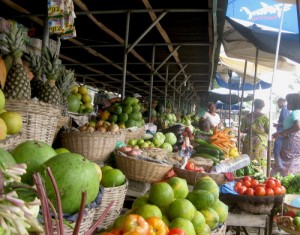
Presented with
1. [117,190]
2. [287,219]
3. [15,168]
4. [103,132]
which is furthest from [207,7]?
[15,168]

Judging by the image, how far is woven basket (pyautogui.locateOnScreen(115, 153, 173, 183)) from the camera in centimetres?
307

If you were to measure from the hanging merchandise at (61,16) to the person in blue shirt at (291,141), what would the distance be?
15.3ft

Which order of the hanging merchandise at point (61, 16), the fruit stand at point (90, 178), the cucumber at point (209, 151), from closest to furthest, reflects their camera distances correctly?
the fruit stand at point (90, 178), the hanging merchandise at point (61, 16), the cucumber at point (209, 151)

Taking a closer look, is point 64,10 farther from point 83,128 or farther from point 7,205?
point 7,205

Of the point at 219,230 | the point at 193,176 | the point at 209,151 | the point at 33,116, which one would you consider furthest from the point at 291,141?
the point at 33,116

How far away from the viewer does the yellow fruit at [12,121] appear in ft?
6.61

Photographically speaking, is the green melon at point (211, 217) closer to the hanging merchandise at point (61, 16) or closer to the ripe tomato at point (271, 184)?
the ripe tomato at point (271, 184)

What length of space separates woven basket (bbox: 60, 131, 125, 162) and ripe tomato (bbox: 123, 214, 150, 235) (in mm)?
1662

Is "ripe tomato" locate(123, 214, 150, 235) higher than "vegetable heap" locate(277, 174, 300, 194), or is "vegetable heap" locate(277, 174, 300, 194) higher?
"ripe tomato" locate(123, 214, 150, 235)

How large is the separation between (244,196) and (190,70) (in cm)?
765

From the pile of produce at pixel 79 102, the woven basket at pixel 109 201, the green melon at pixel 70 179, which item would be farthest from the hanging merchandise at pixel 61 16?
the green melon at pixel 70 179

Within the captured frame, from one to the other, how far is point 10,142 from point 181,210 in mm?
1044

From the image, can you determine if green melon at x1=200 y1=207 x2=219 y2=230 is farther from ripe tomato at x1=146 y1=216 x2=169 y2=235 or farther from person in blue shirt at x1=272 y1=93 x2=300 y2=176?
person in blue shirt at x1=272 y1=93 x2=300 y2=176

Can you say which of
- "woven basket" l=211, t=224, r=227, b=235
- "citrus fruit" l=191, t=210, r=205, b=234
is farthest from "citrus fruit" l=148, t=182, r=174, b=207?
"woven basket" l=211, t=224, r=227, b=235
